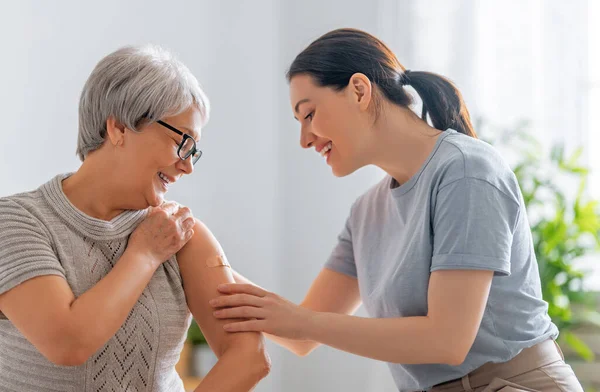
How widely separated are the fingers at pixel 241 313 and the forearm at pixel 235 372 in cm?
8

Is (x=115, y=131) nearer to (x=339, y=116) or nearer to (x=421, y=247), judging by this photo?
(x=339, y=116)

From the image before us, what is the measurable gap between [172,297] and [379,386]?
208cm

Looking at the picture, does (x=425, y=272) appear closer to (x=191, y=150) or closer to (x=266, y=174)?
(x=191, y=150)

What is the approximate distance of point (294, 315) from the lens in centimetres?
161

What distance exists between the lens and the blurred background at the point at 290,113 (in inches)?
101

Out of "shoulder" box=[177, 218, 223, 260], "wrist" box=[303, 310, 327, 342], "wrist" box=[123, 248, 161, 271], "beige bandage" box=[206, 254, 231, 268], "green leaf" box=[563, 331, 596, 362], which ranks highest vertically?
"wrist" box=[123, 248, 161, 271]

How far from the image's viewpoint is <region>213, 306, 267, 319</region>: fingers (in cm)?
159

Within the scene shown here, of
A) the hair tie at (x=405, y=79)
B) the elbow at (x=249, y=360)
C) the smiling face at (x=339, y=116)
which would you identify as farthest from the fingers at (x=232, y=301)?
the hair tie at (x=405, y=79)

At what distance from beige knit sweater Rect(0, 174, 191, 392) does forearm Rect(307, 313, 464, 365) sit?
33cm

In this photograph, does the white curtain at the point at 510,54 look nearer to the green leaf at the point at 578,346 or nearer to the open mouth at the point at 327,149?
the green leaf at the point at 578,346

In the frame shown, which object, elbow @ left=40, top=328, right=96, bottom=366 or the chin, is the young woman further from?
elbow @ left=40, top=328, right=96, bottom=366

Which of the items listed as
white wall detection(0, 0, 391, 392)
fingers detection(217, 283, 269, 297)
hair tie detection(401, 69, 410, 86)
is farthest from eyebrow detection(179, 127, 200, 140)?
white wall detection(0, 0, 391, 392)

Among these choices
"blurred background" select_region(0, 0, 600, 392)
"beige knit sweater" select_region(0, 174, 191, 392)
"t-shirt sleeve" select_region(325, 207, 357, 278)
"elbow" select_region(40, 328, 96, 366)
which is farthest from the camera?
"blurred background" select_region(0, 0, 600, 392)

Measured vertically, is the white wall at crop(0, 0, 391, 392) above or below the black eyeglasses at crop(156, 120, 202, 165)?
below
